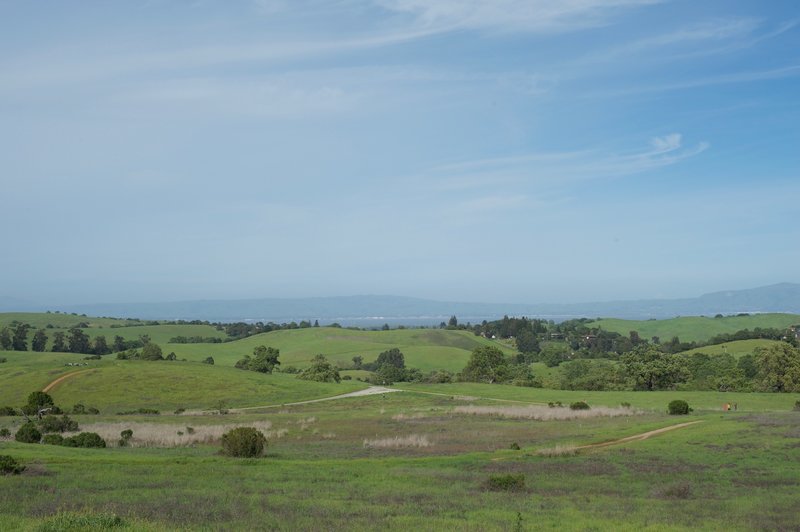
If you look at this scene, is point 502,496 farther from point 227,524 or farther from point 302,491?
point 227,524

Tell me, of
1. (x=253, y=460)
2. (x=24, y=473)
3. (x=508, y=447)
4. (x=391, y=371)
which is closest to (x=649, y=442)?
(x=508, y=447)

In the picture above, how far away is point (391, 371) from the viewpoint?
138 metres

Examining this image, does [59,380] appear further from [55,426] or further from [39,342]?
[39,342]

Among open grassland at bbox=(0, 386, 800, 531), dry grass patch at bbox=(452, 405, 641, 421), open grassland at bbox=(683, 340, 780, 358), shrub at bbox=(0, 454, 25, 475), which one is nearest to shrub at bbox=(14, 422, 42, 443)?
open grassland at bbox=(0, 386, 800, 531)

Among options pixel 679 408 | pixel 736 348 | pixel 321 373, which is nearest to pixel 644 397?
pixel 679 408

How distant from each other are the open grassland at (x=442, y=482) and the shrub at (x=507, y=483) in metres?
0.24

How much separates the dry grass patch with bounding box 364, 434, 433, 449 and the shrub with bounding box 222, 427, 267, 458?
7.67 m

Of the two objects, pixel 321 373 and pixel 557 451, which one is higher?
pixel 557 451

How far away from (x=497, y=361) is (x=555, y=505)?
4213 inches

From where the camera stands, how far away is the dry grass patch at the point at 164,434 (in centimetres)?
4081

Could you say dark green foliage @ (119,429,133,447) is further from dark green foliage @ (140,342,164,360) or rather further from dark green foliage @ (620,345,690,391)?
dark green foliage @ (140,342,164,360)

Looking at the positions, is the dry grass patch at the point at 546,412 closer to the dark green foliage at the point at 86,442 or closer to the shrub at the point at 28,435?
the dark green foliage at the point at 86,442

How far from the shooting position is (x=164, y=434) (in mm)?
44219

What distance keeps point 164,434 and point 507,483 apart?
28465mm
